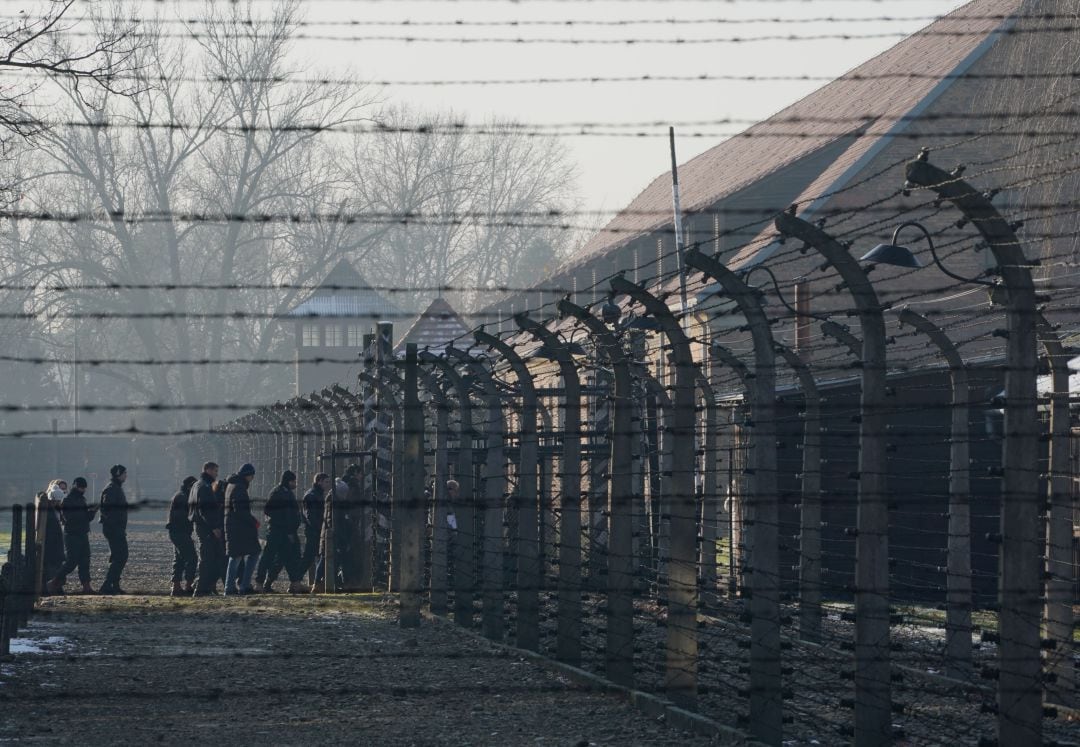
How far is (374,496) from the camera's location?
2031 cm

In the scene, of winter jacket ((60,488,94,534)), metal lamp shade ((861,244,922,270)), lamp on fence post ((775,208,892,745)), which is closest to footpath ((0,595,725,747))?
lamp on fence post ((775,208,892,745))

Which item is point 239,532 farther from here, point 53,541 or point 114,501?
point 53,541

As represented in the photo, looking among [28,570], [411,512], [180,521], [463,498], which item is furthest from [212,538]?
[411,512]

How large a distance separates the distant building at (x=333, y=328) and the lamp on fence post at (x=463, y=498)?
47.6 meters

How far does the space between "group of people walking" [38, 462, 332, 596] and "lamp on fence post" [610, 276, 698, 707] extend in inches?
425

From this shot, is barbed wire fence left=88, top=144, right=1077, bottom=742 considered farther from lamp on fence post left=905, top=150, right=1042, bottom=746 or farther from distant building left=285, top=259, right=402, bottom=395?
distant building left=285, top=259, right=402, bottom=395

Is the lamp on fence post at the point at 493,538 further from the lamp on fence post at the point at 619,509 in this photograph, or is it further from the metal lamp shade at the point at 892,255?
the metal lamp shade at the point at 892,255

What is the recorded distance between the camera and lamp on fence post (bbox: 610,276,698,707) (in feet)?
31.2

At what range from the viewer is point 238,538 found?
805 inches

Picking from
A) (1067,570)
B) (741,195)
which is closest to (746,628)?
(1067,570)

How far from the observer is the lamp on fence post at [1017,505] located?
6.95 m

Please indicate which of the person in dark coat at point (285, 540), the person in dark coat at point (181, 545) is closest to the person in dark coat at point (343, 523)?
the person in dark coat at point (285, 540)

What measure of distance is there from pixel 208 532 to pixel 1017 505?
15.3 metres

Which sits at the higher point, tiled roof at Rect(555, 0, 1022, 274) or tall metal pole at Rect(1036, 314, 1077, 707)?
tiled roof at Rect(555, 0, 1022, 274)
